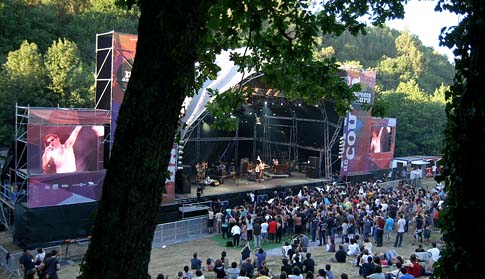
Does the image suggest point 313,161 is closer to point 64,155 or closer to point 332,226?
point 332,226

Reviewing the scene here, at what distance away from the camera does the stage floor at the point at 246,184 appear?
68.1 ft

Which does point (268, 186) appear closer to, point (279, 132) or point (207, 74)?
point (279, 132)

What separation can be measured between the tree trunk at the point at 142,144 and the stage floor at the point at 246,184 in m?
16.3

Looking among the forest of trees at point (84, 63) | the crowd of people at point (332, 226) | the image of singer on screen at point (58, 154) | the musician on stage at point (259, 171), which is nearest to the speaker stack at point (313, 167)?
the musician on stage at point (259, 171)

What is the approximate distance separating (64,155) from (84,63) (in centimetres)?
1961

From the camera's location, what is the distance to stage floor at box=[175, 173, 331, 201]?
20766 mm

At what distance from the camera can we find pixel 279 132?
29719mm

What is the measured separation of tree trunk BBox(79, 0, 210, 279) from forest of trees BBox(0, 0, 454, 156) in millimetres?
3962

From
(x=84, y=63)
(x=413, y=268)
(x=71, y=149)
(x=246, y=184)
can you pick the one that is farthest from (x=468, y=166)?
(x=84, y=63)

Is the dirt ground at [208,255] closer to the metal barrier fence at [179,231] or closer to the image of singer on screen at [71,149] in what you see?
the metal barrier fence at [179,231]

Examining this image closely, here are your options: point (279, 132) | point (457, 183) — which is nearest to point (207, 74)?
point (457, 183)

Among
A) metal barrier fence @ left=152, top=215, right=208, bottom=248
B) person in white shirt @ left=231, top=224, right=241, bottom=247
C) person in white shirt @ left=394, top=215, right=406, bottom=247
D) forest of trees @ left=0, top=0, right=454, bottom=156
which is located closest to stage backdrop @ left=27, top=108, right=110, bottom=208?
metal barrier fence @ left=152, top=215, right=208, bottom=248

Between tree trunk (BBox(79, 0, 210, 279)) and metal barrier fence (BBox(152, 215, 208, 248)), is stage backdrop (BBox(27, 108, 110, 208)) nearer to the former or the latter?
metal barrier fence (BBox(152, 215, 208, 248))

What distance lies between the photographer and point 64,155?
51.3 ft
